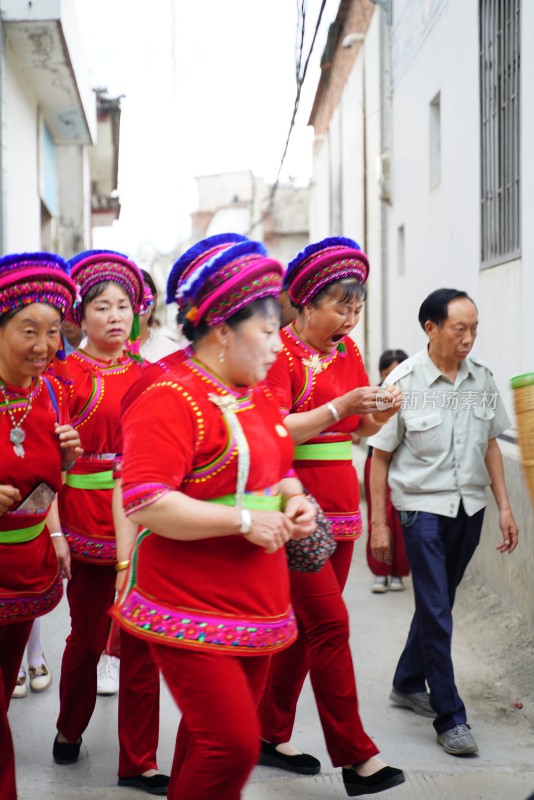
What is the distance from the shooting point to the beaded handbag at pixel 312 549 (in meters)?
3.23

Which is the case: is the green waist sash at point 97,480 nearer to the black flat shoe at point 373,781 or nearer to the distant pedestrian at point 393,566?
the black flat shoe at point 373,781

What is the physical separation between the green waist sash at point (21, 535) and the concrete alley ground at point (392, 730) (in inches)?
45.4

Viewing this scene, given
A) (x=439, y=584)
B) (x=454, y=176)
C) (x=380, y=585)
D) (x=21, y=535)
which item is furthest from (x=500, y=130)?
(x=21, y=535)

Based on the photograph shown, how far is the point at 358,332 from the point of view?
17.3 m

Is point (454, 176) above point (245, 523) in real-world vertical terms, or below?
above

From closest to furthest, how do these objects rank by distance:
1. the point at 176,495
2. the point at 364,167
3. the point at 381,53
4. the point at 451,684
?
the point at 176,495 → the point at 451,684 → the point at 381,53 → the point at 364,167

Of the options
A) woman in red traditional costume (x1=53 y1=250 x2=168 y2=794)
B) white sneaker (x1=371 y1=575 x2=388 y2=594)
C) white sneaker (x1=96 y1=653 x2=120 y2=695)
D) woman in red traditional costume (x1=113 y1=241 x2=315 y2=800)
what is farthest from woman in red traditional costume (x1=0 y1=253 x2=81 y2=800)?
white sneaker (x1=371 y1=575 x2=388 y2=594)

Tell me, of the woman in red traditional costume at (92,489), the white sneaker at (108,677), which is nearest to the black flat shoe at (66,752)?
the woman in red traditional costume at (92,489)

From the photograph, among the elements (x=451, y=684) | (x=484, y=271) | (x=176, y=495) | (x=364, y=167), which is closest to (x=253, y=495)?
(x=176, y=495)

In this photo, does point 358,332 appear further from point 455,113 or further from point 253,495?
point 253,495

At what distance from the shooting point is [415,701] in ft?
15.7

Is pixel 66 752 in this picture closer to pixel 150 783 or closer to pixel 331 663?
pixel 150 783

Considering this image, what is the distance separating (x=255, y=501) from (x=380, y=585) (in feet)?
15.4

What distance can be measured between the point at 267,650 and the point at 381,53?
11301 mm
